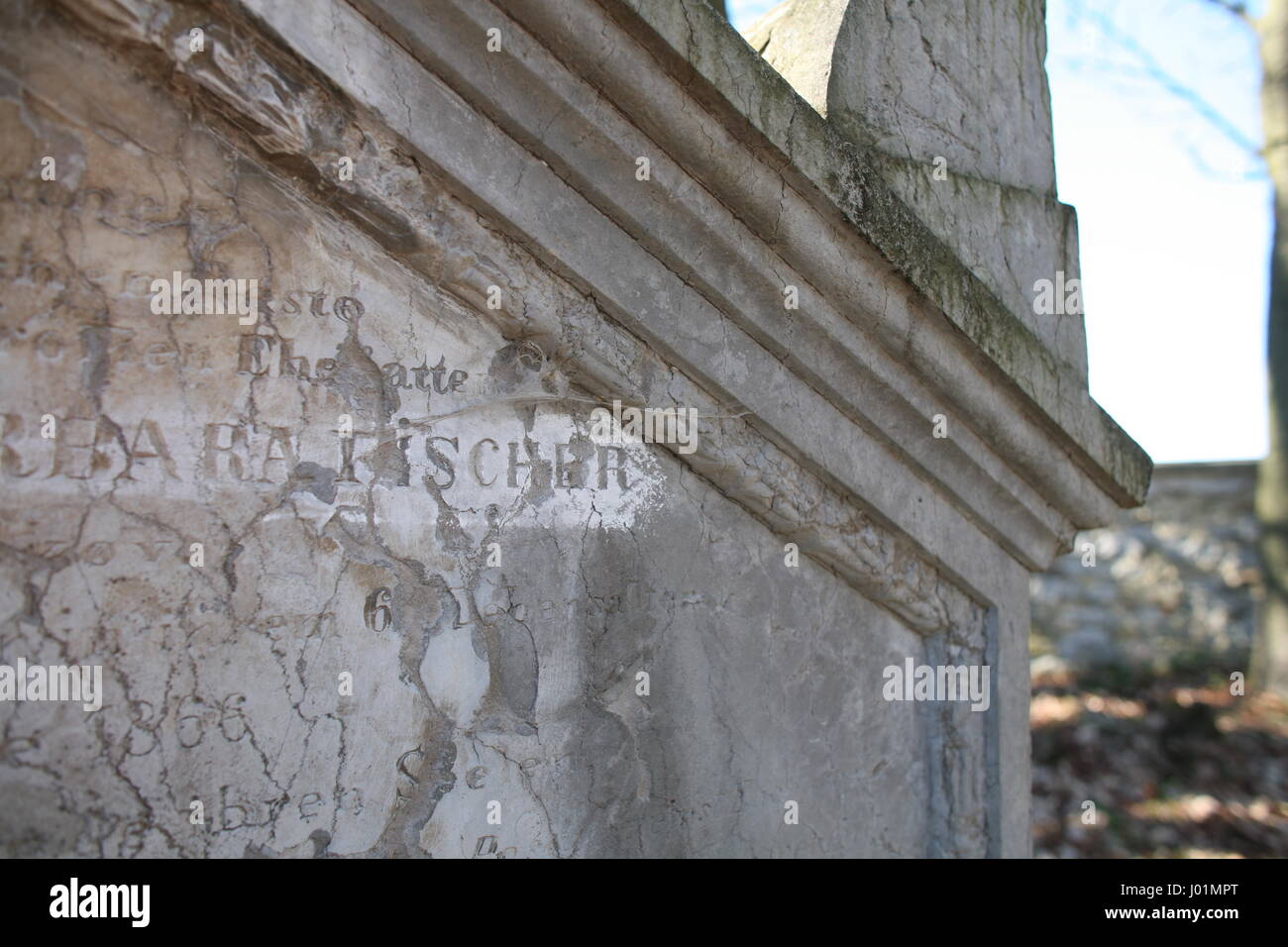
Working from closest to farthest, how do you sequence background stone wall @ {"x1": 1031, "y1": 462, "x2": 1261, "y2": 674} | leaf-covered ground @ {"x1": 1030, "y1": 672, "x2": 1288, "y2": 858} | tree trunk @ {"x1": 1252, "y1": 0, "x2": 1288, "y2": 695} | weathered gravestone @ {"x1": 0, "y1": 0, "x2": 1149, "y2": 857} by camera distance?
weathered gravestone @ {"x1": 0, "y1": 0, "x2": 1149, "y2": 857} → leaf-covered ground @ {"x1": 1030, "y1": 672, "x2": 1288, "y2": 858} → tree trunk @ {"x1": 1252, "y1": 0, "x2": 1288, "y2": 695} → background stone wall @ {"x1": 1031, "y1": 462, "x2": 1261, "y2": 674}

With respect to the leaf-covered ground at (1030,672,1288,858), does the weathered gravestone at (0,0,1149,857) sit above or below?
above

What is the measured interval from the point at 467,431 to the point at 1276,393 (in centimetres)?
776

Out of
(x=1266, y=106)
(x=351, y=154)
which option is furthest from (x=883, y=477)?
(x=1266, y=106)

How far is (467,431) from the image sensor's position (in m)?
1.88

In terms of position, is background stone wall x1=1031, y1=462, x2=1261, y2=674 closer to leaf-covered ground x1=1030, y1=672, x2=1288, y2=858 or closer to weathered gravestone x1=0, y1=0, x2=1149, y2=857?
leaf-covered ground x1=1030, y1=672, x2=1288, y2=858

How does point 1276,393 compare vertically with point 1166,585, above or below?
above

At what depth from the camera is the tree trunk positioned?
7250 millimetres

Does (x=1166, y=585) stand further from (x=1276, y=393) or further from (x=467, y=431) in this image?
(x=467, y=431)

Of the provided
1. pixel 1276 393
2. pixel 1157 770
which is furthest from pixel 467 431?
pixel 1276 393

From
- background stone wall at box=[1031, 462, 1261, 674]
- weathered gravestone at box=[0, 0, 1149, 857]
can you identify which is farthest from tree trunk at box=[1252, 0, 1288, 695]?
weathered gravestone at box=[0, 0, 1149, 857]

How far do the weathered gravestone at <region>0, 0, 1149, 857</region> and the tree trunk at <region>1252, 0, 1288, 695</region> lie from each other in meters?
6.13

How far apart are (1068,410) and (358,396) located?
1.67 metres

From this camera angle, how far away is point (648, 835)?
2055 millimetres
